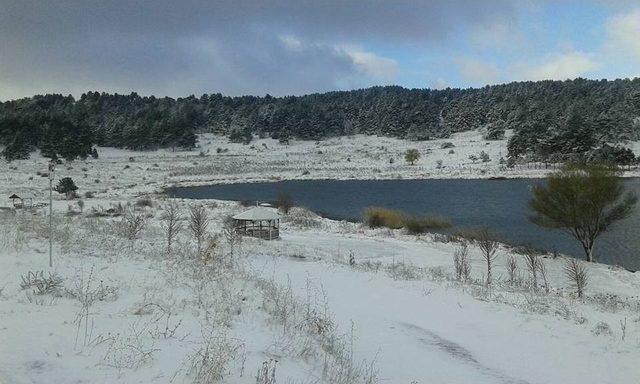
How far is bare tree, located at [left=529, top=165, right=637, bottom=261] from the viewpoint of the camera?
2912cm

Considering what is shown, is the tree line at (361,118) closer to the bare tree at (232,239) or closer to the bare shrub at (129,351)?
the bare tree at (232,239)

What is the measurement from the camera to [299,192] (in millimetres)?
66812

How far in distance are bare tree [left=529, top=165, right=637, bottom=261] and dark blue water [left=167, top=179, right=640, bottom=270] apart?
1383 millimetres

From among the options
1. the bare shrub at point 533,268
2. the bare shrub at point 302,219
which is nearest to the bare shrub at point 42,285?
the bare shrub at point 533,268

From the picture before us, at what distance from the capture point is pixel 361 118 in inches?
6388

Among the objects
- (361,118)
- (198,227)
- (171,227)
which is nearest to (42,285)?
(171,227)

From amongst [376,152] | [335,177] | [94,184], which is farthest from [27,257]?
[376,152]

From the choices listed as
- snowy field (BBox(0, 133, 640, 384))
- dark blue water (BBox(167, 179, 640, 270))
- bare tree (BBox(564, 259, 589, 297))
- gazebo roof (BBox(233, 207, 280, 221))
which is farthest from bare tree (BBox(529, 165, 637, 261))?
gazebo roof (BBox(233, 207, 280, 221))

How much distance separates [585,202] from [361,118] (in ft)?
443

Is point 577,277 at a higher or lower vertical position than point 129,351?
lower

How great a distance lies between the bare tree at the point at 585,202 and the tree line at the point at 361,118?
191 ft

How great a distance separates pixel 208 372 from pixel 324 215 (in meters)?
39.7

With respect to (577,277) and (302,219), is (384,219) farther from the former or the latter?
(577,277)

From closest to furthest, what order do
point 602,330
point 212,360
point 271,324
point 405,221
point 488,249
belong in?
1. point 212,360
2. point 271,324
3. point 602,330
4. point 488,249
5. point 405,221
